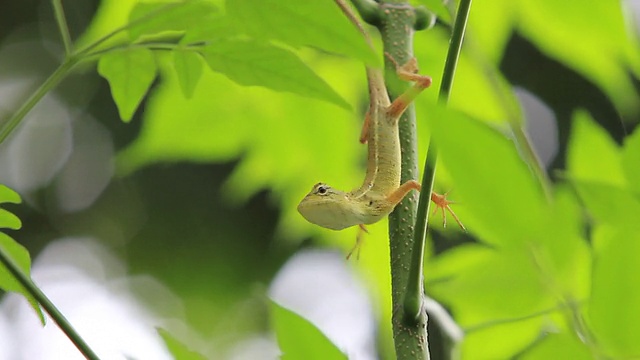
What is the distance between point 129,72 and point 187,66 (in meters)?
0.06

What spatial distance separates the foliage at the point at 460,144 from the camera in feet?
1.10

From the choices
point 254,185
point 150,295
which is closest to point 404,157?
point 254,185

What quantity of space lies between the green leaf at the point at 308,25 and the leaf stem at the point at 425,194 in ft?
0.15

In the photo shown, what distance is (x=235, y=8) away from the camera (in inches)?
17.4

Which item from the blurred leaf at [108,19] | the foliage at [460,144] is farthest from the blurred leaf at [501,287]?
the blurred leaf at [108,19]

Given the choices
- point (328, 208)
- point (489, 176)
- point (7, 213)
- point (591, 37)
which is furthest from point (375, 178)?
point (489, 176)

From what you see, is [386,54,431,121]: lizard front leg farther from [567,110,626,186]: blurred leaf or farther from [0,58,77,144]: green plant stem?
[0,58,77,144]: green plant stem

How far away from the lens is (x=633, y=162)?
39cm

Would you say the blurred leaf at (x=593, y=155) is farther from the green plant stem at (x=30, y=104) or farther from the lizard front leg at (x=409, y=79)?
the green plant stem at (x=30, y=104)

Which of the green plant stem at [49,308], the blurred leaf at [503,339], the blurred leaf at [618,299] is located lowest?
the blurred leaf at [503,339]

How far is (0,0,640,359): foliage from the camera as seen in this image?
33 cm

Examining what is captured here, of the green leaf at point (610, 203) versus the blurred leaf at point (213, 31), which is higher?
the blurred leaf at point (213, 31)

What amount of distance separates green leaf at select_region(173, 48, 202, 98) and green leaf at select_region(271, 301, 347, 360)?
7.5 inches

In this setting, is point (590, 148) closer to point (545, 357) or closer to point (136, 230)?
point (545, 357)
